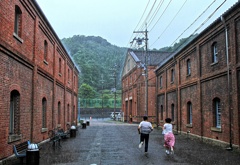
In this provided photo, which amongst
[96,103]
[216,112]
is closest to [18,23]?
[216,112]

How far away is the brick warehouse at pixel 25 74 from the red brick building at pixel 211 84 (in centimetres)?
926

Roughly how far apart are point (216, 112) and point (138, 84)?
2750 centimetres

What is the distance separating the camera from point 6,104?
10.2 metres

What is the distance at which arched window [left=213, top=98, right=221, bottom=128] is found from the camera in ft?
54.2

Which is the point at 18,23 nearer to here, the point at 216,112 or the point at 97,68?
the point at 216,112

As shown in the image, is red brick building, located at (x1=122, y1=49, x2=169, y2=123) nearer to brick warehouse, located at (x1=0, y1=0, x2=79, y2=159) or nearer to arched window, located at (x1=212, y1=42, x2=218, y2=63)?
arched window, located at (x1=212, y1=42, x2=218, y2=63)

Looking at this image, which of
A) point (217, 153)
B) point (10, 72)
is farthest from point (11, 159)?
point (217, 153)

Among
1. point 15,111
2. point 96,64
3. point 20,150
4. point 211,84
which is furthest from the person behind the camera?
point 96,64

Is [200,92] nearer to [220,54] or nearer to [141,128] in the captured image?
[220,54]

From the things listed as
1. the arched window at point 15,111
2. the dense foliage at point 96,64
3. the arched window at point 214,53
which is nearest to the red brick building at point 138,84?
the arched window at point 214,53

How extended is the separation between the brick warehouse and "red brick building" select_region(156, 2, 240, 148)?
30.4 feet

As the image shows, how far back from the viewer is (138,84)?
4422 centimetres

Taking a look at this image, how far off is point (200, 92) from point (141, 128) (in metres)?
7.29

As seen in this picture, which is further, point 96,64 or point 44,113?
point 96,64
